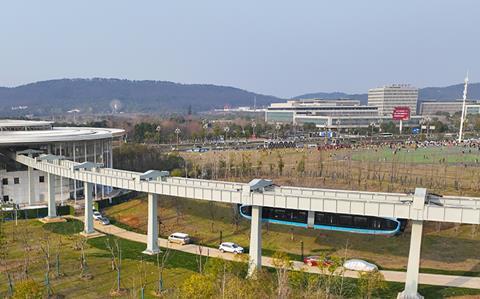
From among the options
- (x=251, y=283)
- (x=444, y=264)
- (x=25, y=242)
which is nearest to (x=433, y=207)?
(x=444, y=264)

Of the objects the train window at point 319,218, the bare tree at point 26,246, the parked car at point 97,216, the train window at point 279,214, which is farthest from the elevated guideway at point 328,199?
the parked car at point 97,216

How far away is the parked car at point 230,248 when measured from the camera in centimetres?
3272

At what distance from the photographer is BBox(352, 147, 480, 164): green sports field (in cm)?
7600

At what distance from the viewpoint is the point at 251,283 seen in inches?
841

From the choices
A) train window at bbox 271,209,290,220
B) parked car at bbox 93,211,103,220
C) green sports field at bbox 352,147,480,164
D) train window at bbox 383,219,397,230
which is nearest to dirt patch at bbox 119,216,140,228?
parked car at bbox 93,211,103,220

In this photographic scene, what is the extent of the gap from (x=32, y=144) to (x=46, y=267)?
24.7 metres

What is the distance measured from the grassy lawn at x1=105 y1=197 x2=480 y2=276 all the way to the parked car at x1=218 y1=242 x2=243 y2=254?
1.77m

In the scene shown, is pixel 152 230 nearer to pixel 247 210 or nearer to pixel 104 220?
pixel 247 210

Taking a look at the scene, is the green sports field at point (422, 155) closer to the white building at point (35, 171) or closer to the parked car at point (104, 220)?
the white building at point (35, 171)

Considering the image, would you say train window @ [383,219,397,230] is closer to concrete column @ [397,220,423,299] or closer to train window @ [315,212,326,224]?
train window @ [315,212,326,224]

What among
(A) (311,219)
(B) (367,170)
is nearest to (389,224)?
(A) (311,219)

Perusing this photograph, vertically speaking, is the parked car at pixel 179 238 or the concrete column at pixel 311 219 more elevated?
the concrete column at pixel 311 219

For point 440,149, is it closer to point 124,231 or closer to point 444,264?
point 444,264

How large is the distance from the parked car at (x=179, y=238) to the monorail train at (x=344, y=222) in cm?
744
